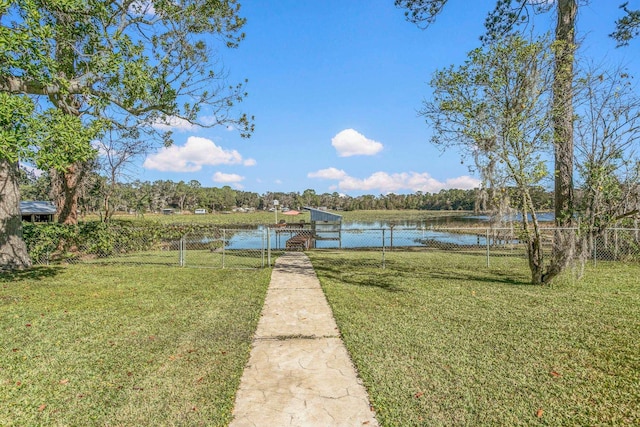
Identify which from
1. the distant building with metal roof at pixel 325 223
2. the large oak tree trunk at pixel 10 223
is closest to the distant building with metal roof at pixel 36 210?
the large oak tree trunk at pixel 10 223

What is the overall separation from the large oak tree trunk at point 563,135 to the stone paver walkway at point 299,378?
16.6ft

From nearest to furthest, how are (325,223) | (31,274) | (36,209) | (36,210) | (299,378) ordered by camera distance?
(299,378), (31,274), (325,223), (36,210), (36,209)

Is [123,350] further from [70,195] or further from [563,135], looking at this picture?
[70,195]

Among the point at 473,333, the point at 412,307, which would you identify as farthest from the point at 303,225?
the point at 473,333

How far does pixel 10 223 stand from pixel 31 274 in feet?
4.90

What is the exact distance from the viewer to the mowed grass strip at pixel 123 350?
8.22ft

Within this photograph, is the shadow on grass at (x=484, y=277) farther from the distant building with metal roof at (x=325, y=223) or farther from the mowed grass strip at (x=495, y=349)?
the distant building with metal roof at (x=325, y=223)

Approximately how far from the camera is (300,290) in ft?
20.8

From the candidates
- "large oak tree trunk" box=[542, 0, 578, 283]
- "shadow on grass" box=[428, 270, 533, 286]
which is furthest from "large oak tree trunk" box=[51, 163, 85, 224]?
"large oak tree trunk" box=[542, 0, 578, 283]

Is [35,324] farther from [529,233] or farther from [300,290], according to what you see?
[529,233]

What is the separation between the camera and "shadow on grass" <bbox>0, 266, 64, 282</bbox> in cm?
713

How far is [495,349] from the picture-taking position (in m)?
3.52

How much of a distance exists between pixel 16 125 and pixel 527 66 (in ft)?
27.9

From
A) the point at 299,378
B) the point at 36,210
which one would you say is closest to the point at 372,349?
the point at 299,378
